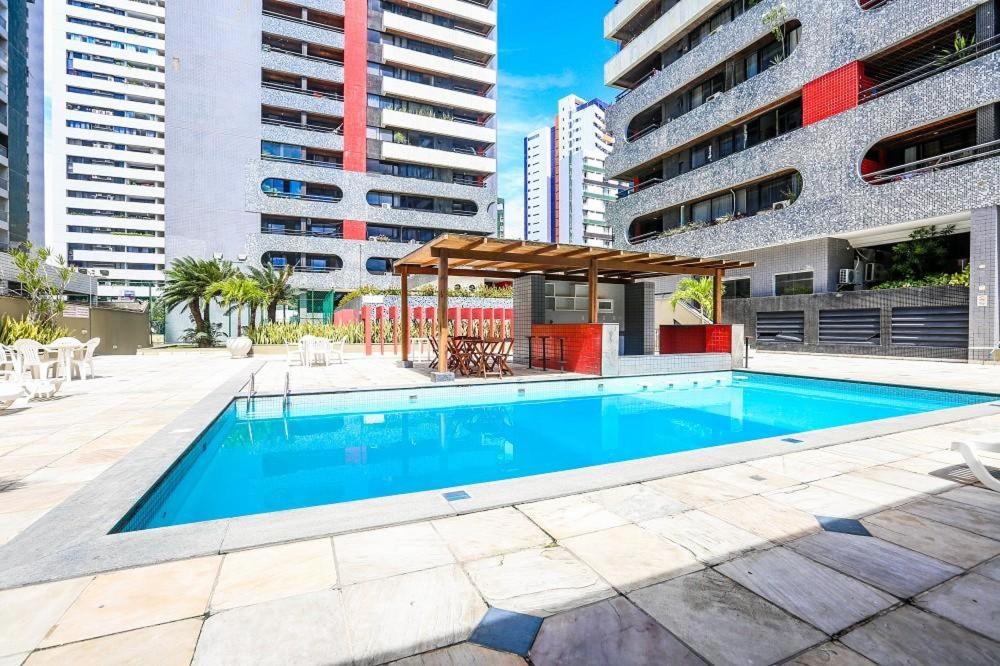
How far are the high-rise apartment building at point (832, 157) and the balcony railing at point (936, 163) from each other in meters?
0.11

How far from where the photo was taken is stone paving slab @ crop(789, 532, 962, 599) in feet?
7.54

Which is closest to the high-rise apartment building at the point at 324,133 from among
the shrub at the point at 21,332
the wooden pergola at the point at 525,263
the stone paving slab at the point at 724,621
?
the shrub at the point at 21,332

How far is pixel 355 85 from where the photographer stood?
1369 inches

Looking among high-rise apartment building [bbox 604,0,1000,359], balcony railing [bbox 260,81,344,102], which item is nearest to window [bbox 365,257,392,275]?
balcony railing [bbox 260,81,344,102]

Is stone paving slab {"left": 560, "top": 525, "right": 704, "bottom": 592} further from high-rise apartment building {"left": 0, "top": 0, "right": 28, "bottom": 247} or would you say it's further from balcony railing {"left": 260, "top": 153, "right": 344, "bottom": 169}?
high-rise apartment building {"left": 0, "top": 0, "right": 28, "bottom": 247}

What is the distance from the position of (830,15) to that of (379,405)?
74.5ft

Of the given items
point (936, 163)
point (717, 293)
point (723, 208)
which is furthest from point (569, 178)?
point (717, 293)

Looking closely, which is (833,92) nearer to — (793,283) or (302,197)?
(793,283)

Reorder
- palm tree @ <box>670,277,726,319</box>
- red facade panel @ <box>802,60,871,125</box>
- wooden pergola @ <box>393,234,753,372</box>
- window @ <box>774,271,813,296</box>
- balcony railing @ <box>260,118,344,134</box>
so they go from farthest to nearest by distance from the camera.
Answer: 1. balcony railing @ <box>260,118,344,134</box>
2. palm tree @ <box>670,277,726,319</box>
3. window @ <box>774,271,813,296</box>
4. red facade panel @ <box>802,60,871,125</box>
5. wooden pergola @ <box>393,234,753,372</box>

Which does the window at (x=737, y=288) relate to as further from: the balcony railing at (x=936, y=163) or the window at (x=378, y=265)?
the window at (x=378, y=265)

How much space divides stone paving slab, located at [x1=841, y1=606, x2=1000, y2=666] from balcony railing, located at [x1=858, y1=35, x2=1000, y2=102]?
20.5 metres

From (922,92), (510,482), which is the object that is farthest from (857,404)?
(922,92)

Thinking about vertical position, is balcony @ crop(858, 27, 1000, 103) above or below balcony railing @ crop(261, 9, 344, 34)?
below

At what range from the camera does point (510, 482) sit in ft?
12.6
